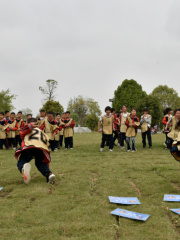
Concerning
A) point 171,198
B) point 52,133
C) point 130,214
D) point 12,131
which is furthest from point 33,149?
point 12,131

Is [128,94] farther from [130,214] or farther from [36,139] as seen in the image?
[130,214]

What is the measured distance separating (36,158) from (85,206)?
2159 mm

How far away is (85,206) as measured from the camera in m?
3.29

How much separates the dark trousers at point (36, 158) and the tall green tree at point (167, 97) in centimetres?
5657

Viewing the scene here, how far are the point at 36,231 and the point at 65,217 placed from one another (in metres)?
0.47

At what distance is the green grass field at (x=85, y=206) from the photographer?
2520 mm

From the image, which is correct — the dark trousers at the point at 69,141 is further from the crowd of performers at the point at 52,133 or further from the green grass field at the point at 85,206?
the green grass field at the point at 85,206

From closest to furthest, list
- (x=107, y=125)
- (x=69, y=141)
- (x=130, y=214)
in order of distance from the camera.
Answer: (x=130, y=214) → (x=107, y=125) → (x=69, y=141)

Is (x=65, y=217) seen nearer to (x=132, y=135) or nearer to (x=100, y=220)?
(x=100, y=220)

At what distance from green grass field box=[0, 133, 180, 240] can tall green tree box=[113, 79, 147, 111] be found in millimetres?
42746

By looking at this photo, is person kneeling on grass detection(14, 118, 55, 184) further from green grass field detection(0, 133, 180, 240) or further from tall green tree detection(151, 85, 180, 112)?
tall green tree detection(151, 85, 180, 112)

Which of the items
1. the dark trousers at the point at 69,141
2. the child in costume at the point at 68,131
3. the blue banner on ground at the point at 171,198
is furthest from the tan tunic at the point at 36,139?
the dark trousers at the point at 69,141

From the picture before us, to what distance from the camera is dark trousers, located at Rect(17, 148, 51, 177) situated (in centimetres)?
483

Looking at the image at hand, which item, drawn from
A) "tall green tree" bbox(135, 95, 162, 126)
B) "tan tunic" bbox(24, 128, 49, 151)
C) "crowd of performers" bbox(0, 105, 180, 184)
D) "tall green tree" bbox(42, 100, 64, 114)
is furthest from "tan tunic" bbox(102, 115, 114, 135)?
"tall green tree" bbox(42, 100, 64, 114)
